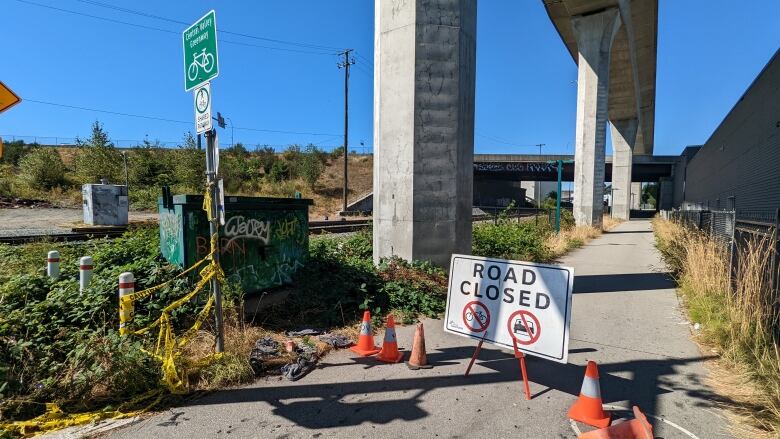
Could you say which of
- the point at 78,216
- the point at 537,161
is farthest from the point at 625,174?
the point at 78,216

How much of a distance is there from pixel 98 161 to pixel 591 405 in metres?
40.2

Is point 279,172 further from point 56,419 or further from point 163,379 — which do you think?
point 56,419

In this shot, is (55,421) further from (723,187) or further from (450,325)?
(723,187)

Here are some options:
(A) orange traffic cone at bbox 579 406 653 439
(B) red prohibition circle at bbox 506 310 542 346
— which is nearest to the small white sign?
(B) red prohibition circle at bbox 506 310 542 346

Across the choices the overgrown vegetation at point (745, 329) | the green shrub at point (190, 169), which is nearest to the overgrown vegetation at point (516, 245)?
the overgrown vegetation at point (745, 329)

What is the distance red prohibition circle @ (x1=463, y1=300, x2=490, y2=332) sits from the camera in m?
4.25

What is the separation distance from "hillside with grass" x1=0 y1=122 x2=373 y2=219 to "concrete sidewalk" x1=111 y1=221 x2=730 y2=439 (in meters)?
24.4

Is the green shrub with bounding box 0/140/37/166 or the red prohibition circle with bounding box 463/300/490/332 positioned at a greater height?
the green shrub with bounding box 0/140/37/166

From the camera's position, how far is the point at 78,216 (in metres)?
24.9

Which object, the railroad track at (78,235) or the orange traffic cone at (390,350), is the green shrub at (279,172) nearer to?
the railroad track at (78,235)

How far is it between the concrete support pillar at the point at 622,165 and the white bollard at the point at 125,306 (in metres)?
49.0

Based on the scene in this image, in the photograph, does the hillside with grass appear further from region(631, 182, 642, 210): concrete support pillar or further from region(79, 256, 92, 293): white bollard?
region(631, 182, 642, 210): concrete support pillar

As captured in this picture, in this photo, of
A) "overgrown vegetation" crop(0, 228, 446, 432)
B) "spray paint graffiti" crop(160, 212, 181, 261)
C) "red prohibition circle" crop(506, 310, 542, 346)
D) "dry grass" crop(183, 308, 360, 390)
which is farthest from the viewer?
"spray paint graffiti" crop(160, 212, 181, 261)

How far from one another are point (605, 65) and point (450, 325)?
27320mm
